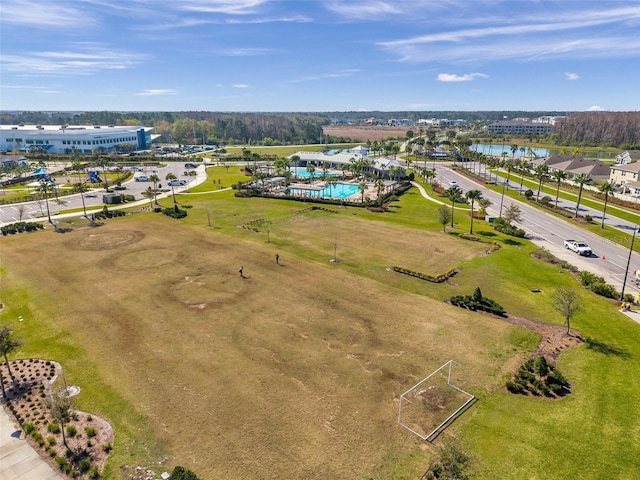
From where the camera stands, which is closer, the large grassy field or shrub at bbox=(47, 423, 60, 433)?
the large grassy field

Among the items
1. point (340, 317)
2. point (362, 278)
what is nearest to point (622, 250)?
point (362, 278)

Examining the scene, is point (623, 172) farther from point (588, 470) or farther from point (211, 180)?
point (211, 180)

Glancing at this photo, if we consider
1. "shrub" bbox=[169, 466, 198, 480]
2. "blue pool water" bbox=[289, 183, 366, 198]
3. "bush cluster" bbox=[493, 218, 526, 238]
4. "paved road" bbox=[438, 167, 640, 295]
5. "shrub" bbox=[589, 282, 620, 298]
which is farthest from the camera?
"blue pool water" bbox=[289, 183, 366, 198]

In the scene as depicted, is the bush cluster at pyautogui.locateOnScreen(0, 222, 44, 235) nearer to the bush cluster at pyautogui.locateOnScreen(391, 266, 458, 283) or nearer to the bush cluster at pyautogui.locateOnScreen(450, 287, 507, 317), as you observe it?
the bush cluster at pyautogui.locateOnScreen(391, 266, 458, 283)

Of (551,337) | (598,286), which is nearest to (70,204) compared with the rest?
(551,337)

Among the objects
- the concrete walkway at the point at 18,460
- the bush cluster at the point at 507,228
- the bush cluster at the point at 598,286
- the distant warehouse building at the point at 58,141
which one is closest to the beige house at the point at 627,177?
the bush cluster at the point at 507,228

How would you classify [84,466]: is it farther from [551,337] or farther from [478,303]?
[551,337]

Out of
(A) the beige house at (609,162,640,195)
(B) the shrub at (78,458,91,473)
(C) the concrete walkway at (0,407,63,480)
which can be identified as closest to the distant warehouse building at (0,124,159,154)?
(C) the concrete walkway at (0,407,63,480)
